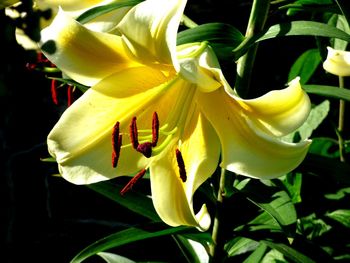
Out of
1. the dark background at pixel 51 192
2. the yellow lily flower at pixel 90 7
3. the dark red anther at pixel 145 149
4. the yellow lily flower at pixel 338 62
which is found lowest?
the dark background at pixel 51 192

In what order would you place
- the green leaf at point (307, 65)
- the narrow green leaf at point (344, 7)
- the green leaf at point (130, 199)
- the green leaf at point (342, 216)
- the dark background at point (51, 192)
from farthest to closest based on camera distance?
1. the dark background at point (51, 192)
2. the green leaf at point (307, 65)
3. the green leaf at point (342, 216)
4. the green leaf at point (130, 199)
5. the narrow green leaf at point (344, 7)

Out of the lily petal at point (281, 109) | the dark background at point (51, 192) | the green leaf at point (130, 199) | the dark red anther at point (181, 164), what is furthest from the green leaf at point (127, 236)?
the dark background at point (51, 192)

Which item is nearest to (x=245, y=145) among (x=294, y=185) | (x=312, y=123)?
(x=294, y=185)

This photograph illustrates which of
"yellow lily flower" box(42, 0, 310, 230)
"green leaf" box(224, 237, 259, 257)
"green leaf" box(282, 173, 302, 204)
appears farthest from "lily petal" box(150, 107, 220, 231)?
"green leaf" box(282, 173, 302, 204)

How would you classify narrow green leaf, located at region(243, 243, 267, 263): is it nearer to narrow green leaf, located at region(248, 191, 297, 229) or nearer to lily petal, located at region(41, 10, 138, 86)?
narrow green leaf, located at region(248, 191, 297, 229)

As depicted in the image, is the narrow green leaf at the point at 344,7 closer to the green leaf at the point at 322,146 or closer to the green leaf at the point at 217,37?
the green leaf at the point at 217,37

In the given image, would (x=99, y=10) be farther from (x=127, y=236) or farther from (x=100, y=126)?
(x=127, y=236)

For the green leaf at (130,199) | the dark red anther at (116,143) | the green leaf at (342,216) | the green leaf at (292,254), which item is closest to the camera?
the dark red anther at (116,143)
